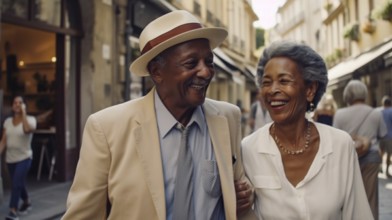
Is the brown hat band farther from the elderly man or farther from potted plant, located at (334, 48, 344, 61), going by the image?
potted plant, located at (334, 48, 344, 61)

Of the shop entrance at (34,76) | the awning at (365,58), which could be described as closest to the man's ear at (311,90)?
the shop entrance at (34,76)

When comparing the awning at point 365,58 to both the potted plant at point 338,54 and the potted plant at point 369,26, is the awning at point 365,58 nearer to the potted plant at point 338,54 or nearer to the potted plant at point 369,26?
the potted plant at point 369,26

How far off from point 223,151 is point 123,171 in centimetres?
47

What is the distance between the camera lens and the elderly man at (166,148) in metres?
2.02

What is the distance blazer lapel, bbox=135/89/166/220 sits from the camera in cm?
199

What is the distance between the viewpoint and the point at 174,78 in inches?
84.9

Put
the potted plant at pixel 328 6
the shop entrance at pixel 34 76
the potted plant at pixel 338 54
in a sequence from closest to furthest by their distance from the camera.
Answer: the shop entrance at pixel 34 76 < the potted plant at pixel 338 54 < the potted plant at pixel 328 6

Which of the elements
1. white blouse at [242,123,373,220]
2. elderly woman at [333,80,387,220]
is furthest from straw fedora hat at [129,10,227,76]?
elderly woman at [333,80,387,220]

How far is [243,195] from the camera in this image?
2.26 m

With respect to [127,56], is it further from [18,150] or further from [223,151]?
[223,151]

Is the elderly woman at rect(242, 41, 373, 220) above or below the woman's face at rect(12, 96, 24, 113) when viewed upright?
below

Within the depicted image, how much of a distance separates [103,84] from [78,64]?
→ 0.79 metres

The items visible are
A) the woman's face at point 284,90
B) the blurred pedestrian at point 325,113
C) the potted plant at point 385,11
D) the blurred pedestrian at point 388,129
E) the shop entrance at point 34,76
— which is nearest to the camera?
the woman's face at point 284,90

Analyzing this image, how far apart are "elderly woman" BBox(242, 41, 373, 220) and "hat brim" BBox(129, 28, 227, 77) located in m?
0.38
